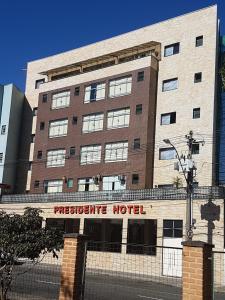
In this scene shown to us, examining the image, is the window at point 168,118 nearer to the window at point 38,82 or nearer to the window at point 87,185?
the window at point 87,185

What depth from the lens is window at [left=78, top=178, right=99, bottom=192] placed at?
45875 millimetres

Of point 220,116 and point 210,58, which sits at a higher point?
point 210,58

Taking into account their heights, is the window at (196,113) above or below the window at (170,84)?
below

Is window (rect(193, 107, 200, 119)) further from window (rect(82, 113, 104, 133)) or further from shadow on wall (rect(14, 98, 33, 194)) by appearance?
shadow on wall (rect(14, 98, 33, 194))

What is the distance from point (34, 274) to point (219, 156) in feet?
94.9

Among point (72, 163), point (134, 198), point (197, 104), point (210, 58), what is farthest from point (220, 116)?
point (72, 163)

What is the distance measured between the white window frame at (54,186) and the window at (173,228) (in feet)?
48.2

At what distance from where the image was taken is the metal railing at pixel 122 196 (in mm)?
35056

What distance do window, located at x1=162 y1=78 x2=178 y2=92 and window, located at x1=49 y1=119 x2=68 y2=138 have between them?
433 inches

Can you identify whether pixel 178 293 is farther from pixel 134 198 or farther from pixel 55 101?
pixel 55 101

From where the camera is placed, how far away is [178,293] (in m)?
13.0

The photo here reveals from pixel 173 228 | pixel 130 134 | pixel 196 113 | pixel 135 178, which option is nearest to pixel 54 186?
pixel 135 178

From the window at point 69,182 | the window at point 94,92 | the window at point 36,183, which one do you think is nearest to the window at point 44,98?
the window at point 94,92

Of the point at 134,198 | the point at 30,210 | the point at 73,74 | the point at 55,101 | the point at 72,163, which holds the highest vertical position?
the point at 73,74
